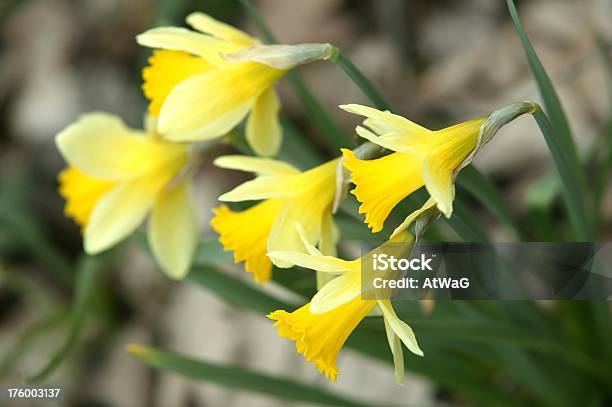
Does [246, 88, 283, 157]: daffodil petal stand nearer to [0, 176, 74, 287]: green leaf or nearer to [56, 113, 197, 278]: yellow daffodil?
[56, 113, 197, 278]: yellow daffodil

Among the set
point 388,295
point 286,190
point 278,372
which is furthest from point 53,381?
point 388,295

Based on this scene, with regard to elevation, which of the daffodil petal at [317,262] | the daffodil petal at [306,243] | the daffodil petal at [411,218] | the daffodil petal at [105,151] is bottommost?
the daffodil petal at [317,262]

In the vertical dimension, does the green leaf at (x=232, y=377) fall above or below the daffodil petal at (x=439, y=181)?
below

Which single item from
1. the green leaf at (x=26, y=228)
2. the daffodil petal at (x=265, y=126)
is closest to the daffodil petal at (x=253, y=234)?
the daffodil petal at (x=265, y=126)

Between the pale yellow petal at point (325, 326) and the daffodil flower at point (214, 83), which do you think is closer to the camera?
the pale yellow petal at point (325, 326)

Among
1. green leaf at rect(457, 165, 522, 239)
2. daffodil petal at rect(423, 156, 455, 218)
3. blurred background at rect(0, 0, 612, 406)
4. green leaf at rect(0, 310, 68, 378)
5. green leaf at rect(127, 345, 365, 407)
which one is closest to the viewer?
daffodil petal at rect(423, 156, 455, 218)

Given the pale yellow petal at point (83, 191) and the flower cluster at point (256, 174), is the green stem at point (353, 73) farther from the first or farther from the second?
the pale yellow petal at point (83, 191)

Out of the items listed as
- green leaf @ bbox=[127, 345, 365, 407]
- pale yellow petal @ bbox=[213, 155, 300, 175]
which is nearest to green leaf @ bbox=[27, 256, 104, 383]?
green leaf @ bbox=[127, 345, 365, 407]
